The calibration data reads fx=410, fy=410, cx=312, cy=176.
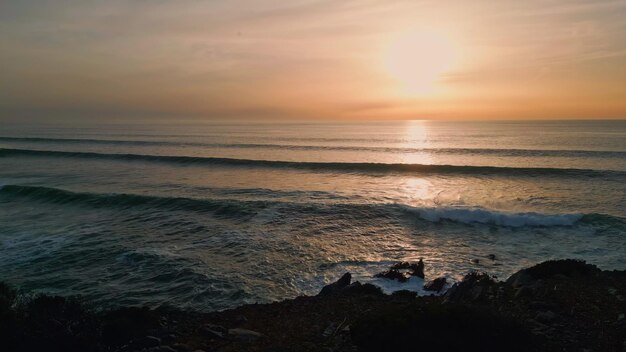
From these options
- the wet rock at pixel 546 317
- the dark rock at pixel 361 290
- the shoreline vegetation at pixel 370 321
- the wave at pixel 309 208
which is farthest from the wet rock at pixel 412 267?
the wave at pixel 309 208

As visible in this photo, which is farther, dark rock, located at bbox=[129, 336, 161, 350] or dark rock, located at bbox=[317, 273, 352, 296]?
dark rock, located at bbox=[317, 273, 352, 296]

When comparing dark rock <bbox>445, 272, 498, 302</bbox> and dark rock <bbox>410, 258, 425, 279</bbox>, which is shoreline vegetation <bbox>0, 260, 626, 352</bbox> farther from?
dark rock <bbox>410, 258, 425, 279</bbox>

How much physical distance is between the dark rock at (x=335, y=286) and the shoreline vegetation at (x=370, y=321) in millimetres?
26

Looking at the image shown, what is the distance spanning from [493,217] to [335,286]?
1061cm

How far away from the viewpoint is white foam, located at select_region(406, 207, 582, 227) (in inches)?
682

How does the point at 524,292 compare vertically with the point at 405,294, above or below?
above

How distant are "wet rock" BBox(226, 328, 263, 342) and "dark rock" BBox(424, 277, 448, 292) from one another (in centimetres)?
502

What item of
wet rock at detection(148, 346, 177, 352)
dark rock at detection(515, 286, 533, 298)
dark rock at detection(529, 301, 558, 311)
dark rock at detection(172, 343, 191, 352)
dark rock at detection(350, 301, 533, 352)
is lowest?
dark rock at detection(172, 343, 191, 352)

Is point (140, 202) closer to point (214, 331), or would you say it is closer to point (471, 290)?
point (214, 331)

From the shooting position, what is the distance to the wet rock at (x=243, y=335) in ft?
24.5

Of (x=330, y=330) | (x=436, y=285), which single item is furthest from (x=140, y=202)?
(x=330, y=330)

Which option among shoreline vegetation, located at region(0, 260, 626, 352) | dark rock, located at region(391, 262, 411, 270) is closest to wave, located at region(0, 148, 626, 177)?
dark rock, located at region(391, 262, 411, 270)

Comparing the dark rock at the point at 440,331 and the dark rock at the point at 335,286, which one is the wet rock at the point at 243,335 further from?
the dark rock at the point at 335,286

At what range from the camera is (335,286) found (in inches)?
408
